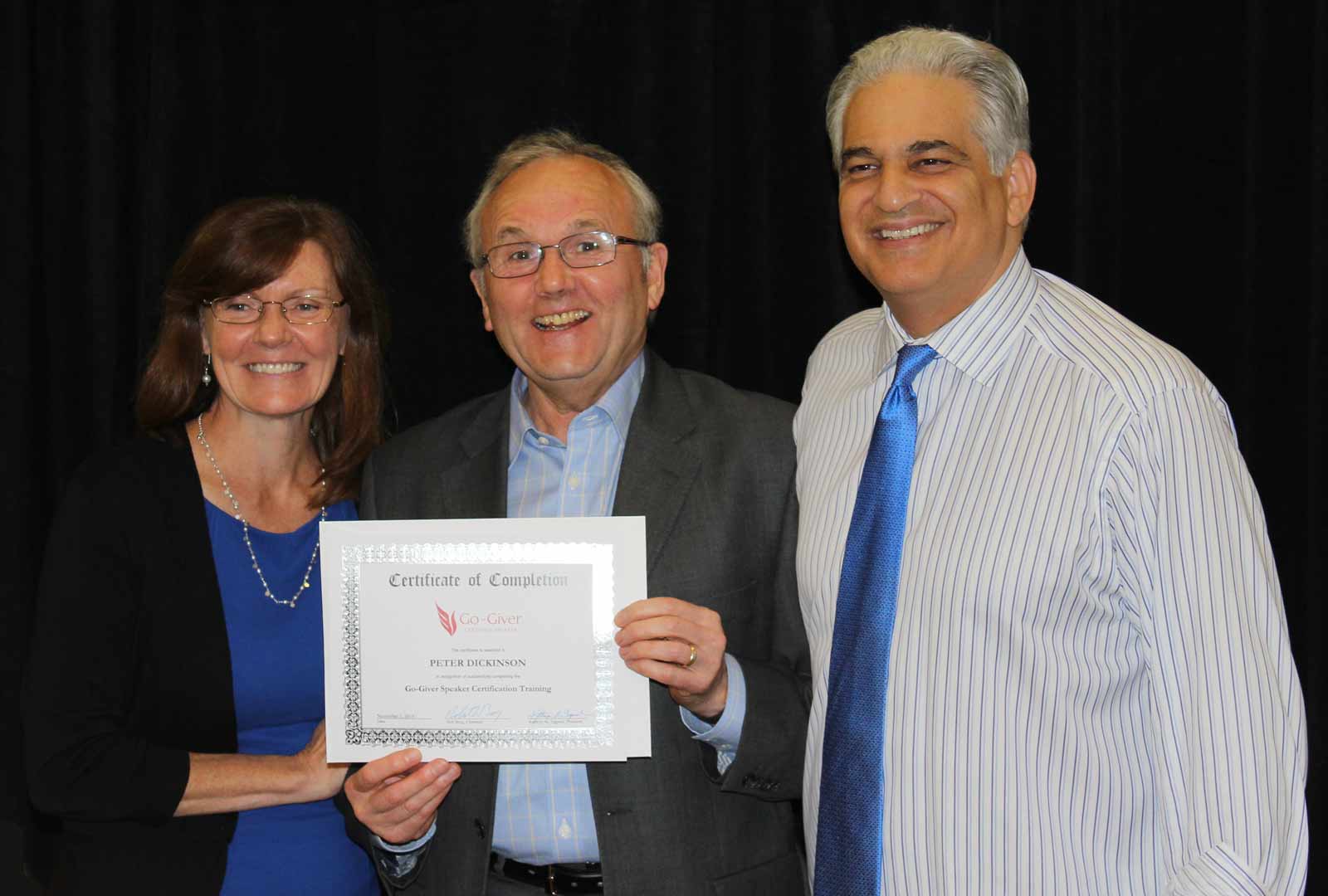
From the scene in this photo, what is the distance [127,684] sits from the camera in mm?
2484

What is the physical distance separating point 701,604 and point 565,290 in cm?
72

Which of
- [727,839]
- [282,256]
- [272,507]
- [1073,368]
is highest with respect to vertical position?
[282,256]

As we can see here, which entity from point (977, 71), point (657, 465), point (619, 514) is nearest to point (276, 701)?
point (619, 514)

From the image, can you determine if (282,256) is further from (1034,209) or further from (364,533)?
(1034,209)

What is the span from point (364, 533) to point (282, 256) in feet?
2.96

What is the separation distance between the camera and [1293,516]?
334 cm

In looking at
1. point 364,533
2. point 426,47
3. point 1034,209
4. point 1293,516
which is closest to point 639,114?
point 426,47

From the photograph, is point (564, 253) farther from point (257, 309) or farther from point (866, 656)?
point (866, 656)

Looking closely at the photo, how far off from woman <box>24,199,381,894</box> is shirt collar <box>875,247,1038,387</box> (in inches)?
57.4

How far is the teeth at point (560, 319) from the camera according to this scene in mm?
2467

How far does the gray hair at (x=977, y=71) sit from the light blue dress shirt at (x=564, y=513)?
0.83 meters

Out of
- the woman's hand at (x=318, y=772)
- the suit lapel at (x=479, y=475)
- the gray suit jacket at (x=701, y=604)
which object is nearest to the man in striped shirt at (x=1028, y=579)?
the gray suit jacket at (x=701, y=604)

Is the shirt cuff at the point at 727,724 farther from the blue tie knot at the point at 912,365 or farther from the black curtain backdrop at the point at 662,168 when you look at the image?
the black curtain backdrop at the point at 662,168

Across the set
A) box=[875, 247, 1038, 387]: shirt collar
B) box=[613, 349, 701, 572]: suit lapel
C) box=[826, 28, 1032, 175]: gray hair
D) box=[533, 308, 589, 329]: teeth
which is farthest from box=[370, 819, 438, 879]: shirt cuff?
box=[826, 28, 1032, 175]: gray hair
